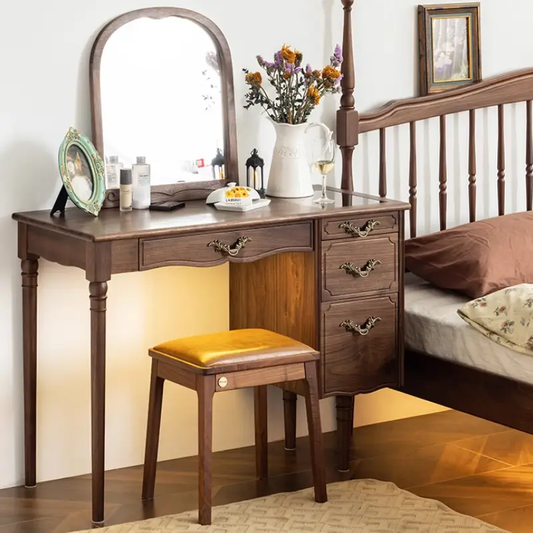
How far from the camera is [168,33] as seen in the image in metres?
3.27

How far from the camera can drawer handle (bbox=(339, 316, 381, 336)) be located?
3.19 meters

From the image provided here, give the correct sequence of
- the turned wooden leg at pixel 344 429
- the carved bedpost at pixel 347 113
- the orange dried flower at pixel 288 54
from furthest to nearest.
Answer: the carved bedpost at pixel 347 113 → the turned wooden leg at pixel 344 429 → the orange dried flower at pixel 288 54

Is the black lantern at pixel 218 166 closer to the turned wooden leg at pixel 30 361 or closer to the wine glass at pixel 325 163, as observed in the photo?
the wine glass at pixel 325 163

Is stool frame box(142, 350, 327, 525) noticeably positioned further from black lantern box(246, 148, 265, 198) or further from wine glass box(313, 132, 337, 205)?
black lantern box(246, 148, 265, 198)

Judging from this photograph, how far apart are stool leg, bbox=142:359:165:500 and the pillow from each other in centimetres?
97

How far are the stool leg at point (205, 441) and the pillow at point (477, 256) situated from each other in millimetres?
956

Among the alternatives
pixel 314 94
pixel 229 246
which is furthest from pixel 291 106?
pixel 229 246

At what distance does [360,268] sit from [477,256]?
0.41 meters

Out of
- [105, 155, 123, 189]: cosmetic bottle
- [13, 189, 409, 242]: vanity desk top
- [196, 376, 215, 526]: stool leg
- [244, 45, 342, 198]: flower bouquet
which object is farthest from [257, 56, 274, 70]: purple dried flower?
[196, 376, 215, 526]: stool leg

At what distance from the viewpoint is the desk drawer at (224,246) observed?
9.32 ft

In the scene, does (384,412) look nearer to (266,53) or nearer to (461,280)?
(461,280)

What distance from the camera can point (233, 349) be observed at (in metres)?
2.88

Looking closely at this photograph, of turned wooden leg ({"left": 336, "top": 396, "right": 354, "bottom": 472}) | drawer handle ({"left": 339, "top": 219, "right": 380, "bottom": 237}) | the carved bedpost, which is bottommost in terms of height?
turned wooden leg ({"left": 336, "top": 396, "right": 354, "bottom": 472})

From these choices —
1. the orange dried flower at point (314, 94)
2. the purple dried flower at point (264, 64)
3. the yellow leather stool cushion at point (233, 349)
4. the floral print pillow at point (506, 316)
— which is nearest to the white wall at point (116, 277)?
the purple dried flower at point (264, 64)
